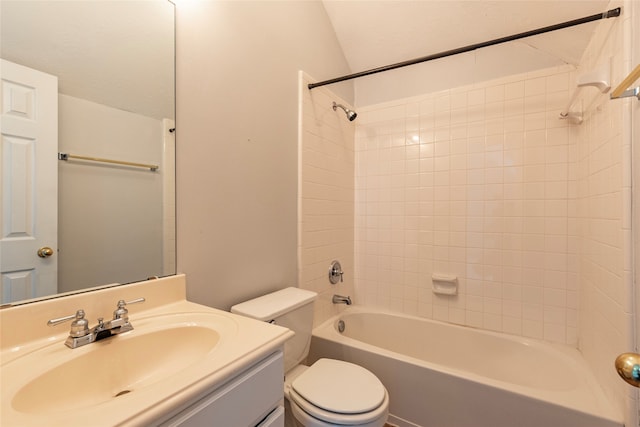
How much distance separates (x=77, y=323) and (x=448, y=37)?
2.46m

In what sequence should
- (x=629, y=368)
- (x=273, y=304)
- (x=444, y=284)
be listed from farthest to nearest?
1. (x=444, y=284)
2. (x=273, y=304)
3. (x=629, y=368)

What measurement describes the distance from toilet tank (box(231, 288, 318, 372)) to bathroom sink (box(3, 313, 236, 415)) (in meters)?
0.32

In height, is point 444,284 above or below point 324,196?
below

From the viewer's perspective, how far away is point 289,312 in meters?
1.34

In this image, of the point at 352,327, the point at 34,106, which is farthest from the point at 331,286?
the point at 34,106

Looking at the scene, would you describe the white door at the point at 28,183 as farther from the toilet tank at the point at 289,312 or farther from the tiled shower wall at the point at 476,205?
the tiled shower wall at the point at 476,205

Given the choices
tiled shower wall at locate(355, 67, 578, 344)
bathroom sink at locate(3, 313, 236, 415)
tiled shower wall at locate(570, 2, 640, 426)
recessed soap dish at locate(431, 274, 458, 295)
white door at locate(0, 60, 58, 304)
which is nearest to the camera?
bathroom sink at locate(3, 313, 236, 415)

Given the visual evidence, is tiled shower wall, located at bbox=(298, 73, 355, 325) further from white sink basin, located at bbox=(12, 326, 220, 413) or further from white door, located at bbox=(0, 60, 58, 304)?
white door, located at bbox=(0, 60, 58, 304)

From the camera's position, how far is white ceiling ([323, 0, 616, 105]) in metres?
1.62

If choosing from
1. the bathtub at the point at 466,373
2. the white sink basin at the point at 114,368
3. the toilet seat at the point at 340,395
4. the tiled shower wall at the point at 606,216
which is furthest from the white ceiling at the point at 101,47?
the tiled shower wall at the point at 606,216

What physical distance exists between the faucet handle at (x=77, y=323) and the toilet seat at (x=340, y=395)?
2.79ft

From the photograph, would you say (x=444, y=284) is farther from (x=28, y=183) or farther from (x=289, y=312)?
(x=28, y=183)

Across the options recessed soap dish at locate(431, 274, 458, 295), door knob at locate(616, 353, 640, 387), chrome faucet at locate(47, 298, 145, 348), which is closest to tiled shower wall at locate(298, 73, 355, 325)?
recessed soap dish at locate(431, 274, 458, 295)

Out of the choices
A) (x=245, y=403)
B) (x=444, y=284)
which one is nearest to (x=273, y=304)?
(x=245, y=403)
